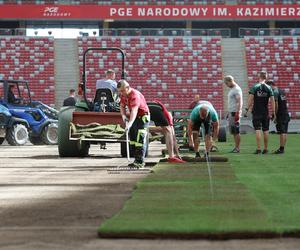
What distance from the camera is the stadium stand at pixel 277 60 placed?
5203 cm

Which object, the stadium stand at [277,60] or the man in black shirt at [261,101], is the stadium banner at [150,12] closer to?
the stadium stand at [277,60]

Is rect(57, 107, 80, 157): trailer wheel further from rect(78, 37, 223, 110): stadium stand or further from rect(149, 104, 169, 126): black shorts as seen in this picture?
rect(78, 37, 223, 110): stadium stand

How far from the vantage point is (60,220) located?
7551mm

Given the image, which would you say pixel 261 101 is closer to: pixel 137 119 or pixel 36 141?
pixel 137 119

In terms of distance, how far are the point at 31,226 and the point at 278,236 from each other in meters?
2.05

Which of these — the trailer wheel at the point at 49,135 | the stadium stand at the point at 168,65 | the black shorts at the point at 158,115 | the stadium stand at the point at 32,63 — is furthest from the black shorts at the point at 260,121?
the stadium stand at the point at 32,63

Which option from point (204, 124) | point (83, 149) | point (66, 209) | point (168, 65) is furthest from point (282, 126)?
point (168, 65)

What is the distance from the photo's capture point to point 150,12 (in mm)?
56062

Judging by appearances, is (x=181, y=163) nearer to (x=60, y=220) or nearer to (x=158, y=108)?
(x=158, y=108)

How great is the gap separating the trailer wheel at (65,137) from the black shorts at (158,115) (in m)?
3.07

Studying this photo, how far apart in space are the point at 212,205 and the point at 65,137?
1082cm

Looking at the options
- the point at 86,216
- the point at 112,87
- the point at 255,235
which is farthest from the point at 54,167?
the point at 255,235

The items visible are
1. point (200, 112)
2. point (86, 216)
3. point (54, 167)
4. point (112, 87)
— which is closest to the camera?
point (86, 216)

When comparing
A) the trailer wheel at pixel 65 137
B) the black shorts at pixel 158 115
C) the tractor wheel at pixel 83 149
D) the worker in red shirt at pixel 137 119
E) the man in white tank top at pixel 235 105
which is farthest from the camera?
the man in white tank top at pixel 235 105
